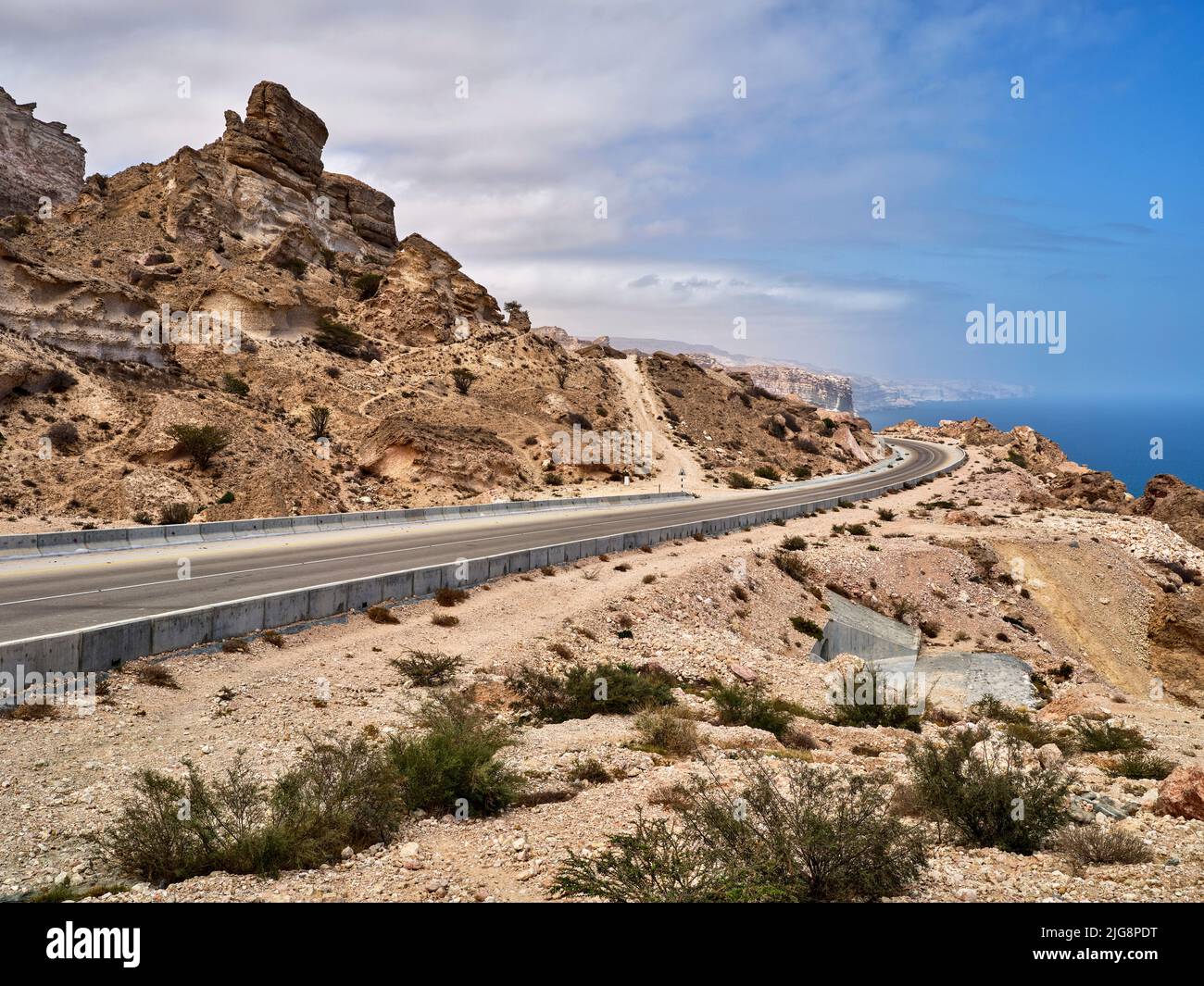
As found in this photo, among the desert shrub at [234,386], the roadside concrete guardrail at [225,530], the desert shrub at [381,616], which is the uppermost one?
the desert shrub at [234,386]

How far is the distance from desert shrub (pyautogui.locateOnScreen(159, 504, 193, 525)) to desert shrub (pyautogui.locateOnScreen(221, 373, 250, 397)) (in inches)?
535

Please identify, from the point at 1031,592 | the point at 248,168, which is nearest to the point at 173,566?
the point at 1031,592

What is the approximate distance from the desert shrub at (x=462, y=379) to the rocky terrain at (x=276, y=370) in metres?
0.19

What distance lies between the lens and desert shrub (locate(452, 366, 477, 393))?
54125 mm

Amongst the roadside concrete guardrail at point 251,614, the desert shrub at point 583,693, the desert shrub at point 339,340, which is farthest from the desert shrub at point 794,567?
the desert shrub at point 339,340

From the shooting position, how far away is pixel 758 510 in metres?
43.4

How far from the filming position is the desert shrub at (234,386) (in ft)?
137

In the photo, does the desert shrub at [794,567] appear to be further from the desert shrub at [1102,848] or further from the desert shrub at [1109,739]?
the desert shrub at [1102,848]

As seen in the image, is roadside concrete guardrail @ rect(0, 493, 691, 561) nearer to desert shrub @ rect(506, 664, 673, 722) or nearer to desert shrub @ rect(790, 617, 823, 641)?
desert shrub @ rect(506, 664, 673, 722)

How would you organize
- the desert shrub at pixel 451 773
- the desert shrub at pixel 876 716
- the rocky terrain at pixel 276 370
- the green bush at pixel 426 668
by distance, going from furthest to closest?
the rocky terrain at pixel 276 370, the desert shrub at pixel 876 716, the green bush at pixel 426 668, the desert shrub at pixel 451 773

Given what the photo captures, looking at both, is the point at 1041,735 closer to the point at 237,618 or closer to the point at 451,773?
the point at 451,773
